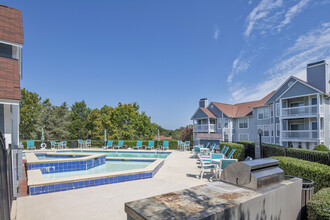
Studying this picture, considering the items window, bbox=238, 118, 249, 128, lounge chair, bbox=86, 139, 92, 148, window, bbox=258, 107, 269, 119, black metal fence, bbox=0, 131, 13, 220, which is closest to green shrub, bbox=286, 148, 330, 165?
black metal fence, bbox=0, 131, 13, 220

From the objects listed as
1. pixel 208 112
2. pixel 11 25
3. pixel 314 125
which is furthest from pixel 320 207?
pixel 208 112

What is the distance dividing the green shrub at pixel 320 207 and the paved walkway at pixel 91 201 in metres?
3.59

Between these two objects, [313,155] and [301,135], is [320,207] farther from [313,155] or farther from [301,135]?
[301,135]

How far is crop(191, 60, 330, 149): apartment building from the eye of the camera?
52.2ft

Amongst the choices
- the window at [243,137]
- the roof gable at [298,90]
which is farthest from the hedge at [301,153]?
the window at [243,137]

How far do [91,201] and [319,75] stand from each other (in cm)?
2090

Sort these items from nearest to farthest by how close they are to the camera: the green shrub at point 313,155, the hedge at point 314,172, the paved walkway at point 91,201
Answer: the paved walkway at point 91,201 < the hedge at point 314,172 < the green shrub at point 313,155

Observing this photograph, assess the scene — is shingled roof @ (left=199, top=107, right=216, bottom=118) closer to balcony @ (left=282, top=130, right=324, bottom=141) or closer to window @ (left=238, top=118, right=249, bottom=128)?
window @ (left=238, top=118, right=249, bottom=128)

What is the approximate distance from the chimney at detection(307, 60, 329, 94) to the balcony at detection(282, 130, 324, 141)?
158 inches

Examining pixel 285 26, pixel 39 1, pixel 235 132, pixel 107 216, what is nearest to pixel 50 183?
pixel 107 216

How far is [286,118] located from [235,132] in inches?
341

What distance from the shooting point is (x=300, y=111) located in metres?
16.8

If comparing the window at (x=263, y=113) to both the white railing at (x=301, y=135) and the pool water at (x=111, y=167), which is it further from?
the pool water at (x=111, y=167)

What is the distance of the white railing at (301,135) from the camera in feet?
50.8
